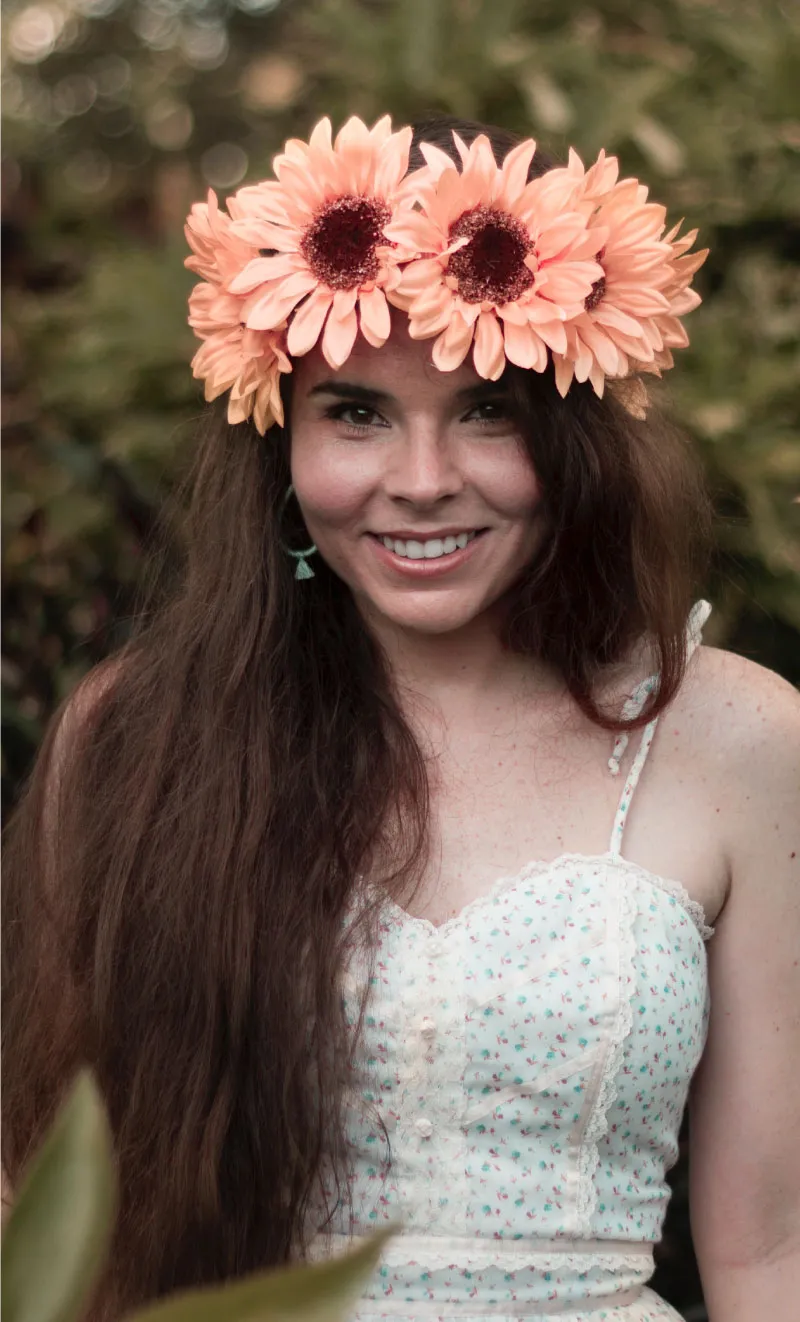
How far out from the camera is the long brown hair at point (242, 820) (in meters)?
1.58

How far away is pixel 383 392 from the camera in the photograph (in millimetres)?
1565

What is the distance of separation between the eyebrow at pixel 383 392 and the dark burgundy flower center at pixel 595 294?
121 mm

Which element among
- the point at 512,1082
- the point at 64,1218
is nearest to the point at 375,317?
the point at 512,1082

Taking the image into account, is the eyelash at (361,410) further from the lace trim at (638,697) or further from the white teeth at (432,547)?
the lace trim at (638,697)

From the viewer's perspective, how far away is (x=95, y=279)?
269 centimetres

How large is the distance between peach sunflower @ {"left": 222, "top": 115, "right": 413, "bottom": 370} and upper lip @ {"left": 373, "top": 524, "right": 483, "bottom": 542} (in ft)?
0.63

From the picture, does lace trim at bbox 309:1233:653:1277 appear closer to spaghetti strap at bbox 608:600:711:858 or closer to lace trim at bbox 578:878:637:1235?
lace trim at bbox 578:878:637:1235

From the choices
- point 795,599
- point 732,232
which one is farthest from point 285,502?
point 732,232

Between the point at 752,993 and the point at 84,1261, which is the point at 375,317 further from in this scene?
the point at 84,1261

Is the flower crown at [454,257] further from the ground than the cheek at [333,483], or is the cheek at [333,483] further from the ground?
the flower crown at [454,257]

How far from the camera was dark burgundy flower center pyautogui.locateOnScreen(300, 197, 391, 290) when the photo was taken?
152 cm

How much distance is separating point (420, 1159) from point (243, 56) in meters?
4.57

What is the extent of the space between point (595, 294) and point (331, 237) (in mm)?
283

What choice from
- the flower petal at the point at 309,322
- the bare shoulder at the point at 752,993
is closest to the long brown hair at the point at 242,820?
the bare shoulder at the point at 752,993
